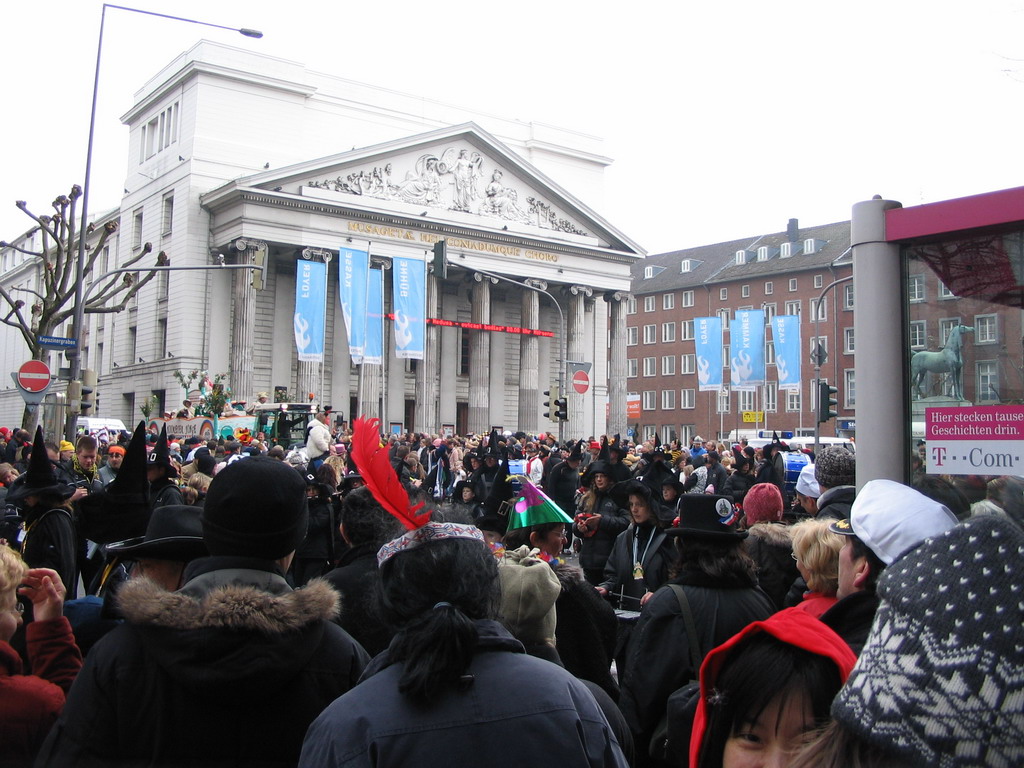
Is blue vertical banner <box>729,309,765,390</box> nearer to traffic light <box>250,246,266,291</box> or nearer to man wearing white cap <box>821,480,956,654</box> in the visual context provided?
traffic light <box>250,246,266,291</box>

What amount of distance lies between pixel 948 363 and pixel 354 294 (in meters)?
36.6

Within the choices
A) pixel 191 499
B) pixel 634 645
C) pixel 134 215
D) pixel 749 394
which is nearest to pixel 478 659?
pixel 634 645

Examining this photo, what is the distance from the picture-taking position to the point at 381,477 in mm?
2512

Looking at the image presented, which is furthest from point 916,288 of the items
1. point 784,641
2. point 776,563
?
point 784,641

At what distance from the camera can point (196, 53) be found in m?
48.4

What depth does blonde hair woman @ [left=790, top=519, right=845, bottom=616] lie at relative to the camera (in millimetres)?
3693

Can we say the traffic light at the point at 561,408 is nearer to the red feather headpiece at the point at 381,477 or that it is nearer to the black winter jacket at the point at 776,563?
the black winter jacket at the point at 776,563

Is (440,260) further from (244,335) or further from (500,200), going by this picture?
(500,200)

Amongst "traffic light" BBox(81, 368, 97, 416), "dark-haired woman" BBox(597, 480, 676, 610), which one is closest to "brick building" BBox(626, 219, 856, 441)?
"traffic light" BBox(81, 368, 97, 416)

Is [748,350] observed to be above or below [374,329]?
below

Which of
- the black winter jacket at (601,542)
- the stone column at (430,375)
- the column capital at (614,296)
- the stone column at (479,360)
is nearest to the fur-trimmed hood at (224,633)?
the black winter jacket at (601,542)

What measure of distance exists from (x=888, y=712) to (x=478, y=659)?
118 centimetres

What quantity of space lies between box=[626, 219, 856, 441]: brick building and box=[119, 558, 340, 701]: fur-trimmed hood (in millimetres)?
62733

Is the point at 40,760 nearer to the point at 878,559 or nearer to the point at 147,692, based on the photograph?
the point at 147,692
